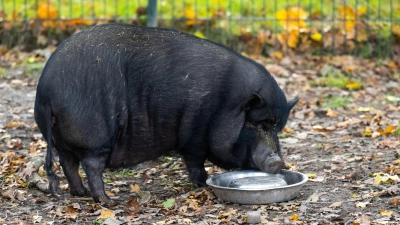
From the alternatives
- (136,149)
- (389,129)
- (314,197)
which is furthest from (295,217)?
(389,129)

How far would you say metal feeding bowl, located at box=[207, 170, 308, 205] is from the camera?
5344mm

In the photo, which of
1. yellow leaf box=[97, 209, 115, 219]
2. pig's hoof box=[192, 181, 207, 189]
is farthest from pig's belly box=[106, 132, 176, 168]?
yellow leaf box=[97, 209, 115, 219]

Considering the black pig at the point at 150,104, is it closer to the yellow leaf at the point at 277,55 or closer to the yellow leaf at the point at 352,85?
the yellow leaf at the point at 352,85

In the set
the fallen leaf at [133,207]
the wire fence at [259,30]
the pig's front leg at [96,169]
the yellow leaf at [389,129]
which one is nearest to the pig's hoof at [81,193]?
the pig's front leg at [96,169]

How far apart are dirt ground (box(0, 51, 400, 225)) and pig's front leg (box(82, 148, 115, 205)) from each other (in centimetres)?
9

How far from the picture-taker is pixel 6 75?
10156 mm

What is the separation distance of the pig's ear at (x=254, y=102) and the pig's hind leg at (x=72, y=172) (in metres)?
1.36

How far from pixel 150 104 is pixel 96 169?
61 cm

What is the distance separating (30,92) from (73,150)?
4062 millimetres

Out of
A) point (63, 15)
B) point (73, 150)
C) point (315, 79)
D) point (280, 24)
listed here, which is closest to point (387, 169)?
point (73, 150)

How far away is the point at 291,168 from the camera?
6547 millimetres

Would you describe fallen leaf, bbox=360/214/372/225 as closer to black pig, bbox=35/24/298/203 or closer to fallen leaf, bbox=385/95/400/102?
black pig, bbox=35/24/298/203

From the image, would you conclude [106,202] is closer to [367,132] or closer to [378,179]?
[378,179]

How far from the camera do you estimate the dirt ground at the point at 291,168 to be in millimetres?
→ 5152
